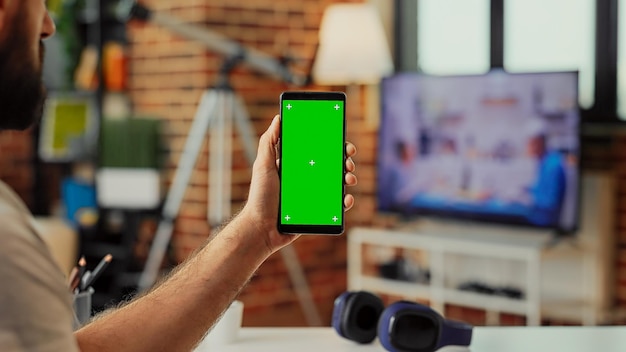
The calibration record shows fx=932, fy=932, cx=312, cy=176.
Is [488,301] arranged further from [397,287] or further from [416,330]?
[416,330]

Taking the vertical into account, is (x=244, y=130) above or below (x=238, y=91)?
below

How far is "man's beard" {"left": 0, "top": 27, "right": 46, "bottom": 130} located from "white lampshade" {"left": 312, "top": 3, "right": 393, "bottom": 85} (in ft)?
9.97

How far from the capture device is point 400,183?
13.3 ft

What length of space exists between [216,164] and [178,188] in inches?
8.5

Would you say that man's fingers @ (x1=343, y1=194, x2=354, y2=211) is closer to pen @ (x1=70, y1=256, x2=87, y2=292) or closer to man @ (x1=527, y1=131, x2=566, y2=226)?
pen @ (x1=70, y1=256, x2=87, y2=292)

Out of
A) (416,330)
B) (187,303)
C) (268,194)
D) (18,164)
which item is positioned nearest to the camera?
(187,303)

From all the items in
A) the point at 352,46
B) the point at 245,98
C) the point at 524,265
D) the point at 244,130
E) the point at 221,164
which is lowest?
the point at 524,265

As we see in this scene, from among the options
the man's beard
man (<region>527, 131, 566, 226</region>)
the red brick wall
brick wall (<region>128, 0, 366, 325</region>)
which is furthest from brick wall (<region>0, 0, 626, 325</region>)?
the man's beard

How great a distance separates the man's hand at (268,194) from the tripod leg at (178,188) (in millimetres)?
2566

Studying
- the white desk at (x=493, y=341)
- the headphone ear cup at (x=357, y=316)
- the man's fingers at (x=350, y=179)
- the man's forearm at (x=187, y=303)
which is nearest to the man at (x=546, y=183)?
the white desk at (x=493, y=341)

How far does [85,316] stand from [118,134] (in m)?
2.77

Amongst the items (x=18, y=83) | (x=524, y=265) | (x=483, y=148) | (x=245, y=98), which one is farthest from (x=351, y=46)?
(x=18, y=83)

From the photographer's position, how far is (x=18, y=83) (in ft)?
3.21

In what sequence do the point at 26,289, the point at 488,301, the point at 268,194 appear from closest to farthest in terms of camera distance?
the point at 26,289
the point at 268,194
the point at 488,301
